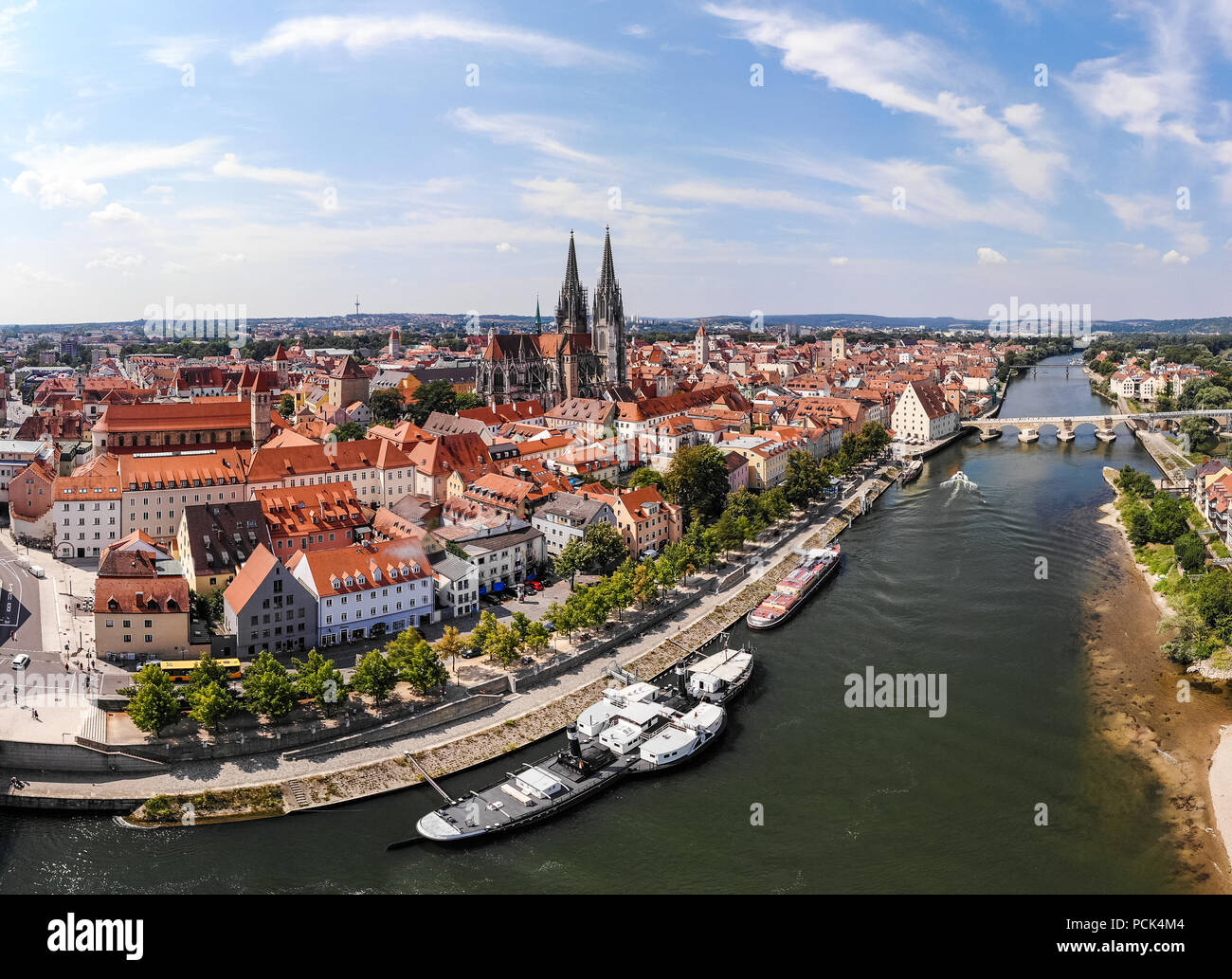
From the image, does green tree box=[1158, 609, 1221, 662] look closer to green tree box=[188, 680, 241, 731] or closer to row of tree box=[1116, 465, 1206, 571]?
row of tree box=[1116, 465, 1206, 571]

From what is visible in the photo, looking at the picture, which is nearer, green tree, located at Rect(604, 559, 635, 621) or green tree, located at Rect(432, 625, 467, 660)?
green tree, located at Rect(432, 625, 467, 660)

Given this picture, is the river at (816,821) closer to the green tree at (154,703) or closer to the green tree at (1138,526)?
the green tree at (154,703)

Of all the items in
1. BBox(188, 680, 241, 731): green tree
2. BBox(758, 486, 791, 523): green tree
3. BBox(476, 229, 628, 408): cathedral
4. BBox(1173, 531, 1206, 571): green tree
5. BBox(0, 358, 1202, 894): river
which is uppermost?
BBox(476, 229, 628, 408): cathedral

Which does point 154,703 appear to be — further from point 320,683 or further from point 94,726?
point 320,683

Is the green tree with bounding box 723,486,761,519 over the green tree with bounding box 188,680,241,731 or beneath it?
over

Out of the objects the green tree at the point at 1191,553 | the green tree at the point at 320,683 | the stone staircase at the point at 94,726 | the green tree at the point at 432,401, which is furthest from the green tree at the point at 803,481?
the stone staircase at the point at 94,726

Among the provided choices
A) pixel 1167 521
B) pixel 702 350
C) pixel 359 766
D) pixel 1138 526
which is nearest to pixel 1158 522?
pixel 1167 521

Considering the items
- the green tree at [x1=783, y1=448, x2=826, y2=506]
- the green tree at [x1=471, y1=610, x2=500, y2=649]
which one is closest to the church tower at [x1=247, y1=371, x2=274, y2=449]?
the green tree at [x1=471, y1=610, x2=500, y2=649]
